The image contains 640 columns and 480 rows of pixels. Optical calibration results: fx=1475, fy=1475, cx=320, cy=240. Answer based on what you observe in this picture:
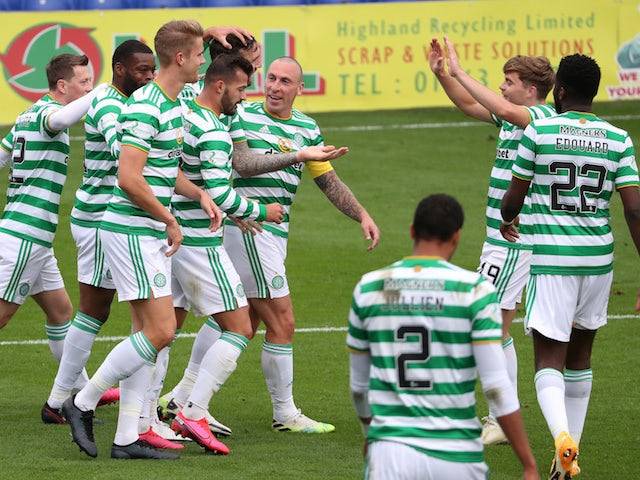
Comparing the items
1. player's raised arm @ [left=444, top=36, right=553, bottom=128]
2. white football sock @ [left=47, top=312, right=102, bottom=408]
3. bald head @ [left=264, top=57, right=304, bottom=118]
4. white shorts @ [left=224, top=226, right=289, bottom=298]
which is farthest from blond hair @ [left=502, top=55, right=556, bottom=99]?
white football sock @ [left=47, top=312, right=102, bottom=408]

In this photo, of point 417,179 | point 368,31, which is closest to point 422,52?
point 368,31

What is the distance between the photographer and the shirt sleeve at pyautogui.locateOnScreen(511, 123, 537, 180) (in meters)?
7.79

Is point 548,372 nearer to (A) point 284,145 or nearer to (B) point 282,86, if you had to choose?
(A) point 284,145

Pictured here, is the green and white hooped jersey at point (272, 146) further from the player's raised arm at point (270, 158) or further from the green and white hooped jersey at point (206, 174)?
the green and white hooped jersey at point (206, 174)

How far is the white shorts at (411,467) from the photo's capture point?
5652 mm

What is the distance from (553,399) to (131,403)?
234cm

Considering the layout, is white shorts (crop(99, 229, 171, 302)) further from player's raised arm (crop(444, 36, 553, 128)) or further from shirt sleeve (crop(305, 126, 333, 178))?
player's raised arm (crop(444, 36, 553, 128))

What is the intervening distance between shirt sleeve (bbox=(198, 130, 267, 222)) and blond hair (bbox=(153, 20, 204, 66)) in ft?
1.81

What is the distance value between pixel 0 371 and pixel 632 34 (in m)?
12.8

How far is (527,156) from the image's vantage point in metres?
7.80

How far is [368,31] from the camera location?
20.5m

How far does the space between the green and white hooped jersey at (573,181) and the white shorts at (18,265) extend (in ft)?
10.5

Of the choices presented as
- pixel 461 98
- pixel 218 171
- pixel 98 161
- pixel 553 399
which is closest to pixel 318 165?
pixel 461 98

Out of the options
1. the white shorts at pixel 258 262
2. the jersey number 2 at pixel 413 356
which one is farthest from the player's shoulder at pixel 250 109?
the jersey number 2 at pixel 413 356
